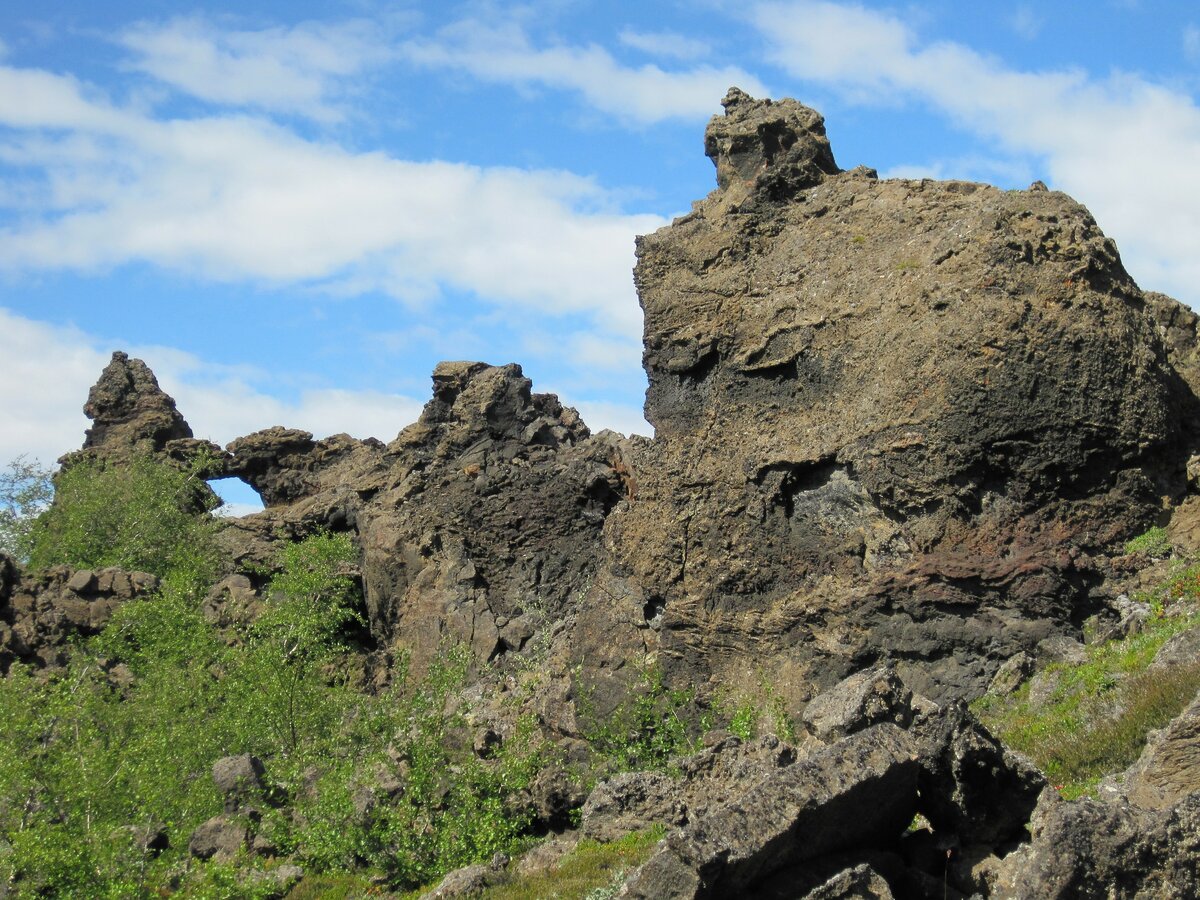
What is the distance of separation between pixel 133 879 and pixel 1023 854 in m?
16.7

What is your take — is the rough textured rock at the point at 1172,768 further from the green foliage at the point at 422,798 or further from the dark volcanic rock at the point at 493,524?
the dark volcanic rock at the point at 493,524

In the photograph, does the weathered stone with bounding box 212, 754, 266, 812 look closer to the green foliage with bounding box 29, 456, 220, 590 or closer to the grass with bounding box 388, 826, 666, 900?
the grass with bounding box 388, 826, 666, 900

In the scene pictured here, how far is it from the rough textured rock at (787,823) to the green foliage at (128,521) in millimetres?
35180

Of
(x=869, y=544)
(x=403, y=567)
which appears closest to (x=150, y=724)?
(x=403, y=567)

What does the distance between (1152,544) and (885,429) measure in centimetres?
441

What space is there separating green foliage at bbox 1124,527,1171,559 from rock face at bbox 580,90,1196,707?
1.25 feet

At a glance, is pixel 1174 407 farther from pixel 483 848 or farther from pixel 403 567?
pixel 403 567

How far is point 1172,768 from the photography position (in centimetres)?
1186

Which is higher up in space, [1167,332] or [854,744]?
[1167,332]

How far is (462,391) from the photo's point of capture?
35.5m

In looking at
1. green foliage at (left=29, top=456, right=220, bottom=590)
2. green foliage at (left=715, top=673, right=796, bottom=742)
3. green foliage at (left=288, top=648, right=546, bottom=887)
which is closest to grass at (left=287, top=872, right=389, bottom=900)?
green foliage at (left=288, top=648, right=546, bottom=887)

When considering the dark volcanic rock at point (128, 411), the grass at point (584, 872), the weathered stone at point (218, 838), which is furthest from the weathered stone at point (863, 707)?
the dark volcanic rock at point (128, 411)

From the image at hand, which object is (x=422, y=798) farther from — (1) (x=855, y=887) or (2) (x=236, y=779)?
(1) (x=855, y=887)

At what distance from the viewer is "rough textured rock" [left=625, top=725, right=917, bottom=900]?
448 inches
